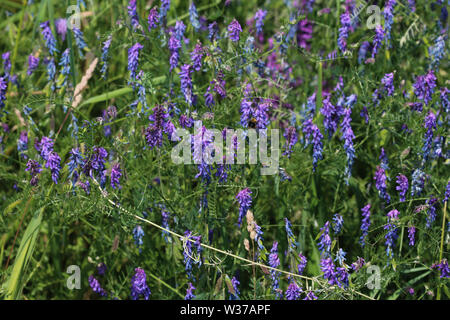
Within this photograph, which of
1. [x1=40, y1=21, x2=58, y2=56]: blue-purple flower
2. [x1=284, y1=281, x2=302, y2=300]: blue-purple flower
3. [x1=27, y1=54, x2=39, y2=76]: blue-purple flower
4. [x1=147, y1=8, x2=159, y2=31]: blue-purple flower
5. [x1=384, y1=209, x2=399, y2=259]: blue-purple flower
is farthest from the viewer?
[x1=27, y1=54, x2=39, y2=76]: blue-purple flower

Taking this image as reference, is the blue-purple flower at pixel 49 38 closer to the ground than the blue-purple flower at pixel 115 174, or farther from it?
farther from it

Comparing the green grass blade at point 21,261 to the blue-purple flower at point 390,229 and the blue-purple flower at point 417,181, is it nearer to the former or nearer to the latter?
the blue-purple flower at point 390,229

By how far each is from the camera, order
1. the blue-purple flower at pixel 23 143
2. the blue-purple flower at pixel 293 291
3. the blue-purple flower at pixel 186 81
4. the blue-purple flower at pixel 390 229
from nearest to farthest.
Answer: the blue-purple flower at pixel 293 291
the blue-purple flower at pixel 390 229
the blue-purple flower at pixel 186 81
the blue-purple flower at pixel 23 143

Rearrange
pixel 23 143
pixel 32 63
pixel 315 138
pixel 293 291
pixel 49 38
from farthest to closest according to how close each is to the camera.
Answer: pixel 32 63, pixel 49 38, pixel 23 143, pixel 315 138, pixel 293 291

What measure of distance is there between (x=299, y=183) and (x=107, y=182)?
0.81m

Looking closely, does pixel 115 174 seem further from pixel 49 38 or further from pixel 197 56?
pixel 49 38

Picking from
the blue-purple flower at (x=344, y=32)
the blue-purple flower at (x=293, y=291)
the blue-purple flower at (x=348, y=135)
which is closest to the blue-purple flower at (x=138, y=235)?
the blue-purple flower at (x=293, y=291)

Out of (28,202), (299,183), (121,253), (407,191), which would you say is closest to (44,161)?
(28,202)

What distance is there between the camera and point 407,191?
8.43 ft

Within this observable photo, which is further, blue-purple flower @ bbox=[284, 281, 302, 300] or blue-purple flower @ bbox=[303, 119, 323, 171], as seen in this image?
blue-purple flower @ bbox=[303, 119, 323, 171]

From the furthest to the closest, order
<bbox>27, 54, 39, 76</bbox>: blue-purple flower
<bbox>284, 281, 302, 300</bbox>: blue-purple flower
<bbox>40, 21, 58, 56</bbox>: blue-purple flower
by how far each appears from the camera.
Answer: <bbox>27, 54, 39, 76</bbox>: blue-purple flower < <bbox>40, 21, 58, 56</bbox>: blue-purple flower < <bbox>284, 281, 302, 300</bbox>: blue-purple flower

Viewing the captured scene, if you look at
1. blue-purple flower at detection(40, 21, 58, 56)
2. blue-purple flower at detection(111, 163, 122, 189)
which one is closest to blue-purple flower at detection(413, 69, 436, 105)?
blue-purple flower at detection(111, 163, 122, 189)

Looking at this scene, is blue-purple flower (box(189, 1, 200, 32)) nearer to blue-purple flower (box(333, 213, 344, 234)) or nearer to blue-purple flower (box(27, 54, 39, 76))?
blue-purple flower (box(27, 54, 39, 76))

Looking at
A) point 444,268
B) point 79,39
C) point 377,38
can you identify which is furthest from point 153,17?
point 444,268
